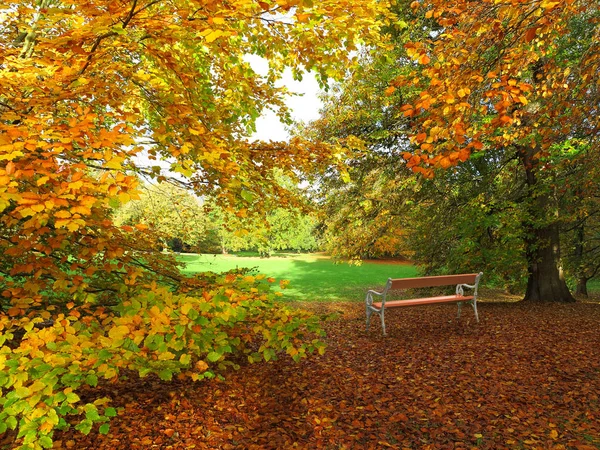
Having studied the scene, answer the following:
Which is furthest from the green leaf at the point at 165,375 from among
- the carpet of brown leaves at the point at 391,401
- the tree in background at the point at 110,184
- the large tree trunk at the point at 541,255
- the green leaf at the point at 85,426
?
the large tree trunk at the point at 541,255

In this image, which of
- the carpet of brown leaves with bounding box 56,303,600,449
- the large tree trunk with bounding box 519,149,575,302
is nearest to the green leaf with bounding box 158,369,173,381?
the carpet of brown leaves with bounding box 56,303,600,449

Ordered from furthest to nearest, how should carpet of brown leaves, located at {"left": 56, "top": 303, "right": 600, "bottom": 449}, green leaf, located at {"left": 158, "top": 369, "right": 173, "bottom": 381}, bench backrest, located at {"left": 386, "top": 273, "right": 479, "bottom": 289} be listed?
bench backrest, located at {"left": 386, "top": 273, "right": 479, "bottom": 289} < carpet of brown leaves, located at {"left": 56, "top": 303, "right": 600, "bottom": 449} < green leaf, located at {"left": 158, "top": 369, "right": 173, "bottom": 381}

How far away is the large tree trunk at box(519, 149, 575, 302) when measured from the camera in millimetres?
7750

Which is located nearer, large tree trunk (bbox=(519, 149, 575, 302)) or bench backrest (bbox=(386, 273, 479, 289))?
bench backrest (bbox=(386, 273, 479, 289))

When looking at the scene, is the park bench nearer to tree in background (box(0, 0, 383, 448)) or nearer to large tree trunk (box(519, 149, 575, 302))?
large tree trunk (box(519, 149, 575, 302))

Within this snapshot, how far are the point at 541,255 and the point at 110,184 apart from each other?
30.4ft

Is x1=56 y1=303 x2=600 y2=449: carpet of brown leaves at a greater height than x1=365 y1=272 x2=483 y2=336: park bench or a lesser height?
lesser

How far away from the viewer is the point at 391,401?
11.8 ft

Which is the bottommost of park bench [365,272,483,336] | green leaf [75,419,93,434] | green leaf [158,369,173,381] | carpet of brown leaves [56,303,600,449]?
carpet of brown leaves [56,303,600,449]

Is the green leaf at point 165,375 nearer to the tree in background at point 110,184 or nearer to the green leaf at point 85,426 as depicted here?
the tree in background at point 110,184

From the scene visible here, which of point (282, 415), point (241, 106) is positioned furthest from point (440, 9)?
point (282, 415)

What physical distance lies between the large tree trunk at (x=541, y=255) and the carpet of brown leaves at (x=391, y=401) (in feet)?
10.00

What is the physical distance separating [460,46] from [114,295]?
4.20 meters

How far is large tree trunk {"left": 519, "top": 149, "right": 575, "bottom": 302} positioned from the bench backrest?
2389mm
